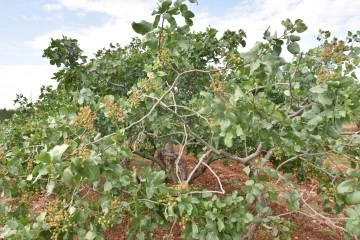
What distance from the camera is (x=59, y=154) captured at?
6.19ft

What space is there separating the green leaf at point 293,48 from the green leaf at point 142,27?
2.99 ft

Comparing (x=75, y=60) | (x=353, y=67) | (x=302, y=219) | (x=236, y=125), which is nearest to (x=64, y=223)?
(x=236, y=125)

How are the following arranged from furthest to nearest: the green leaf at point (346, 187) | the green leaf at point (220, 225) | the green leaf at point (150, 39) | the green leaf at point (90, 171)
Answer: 1. the green leaf at point (220, 225)
2. the green leaf at point (150, 39)
3. the green leaf at point (346, 187)
4. the green leaf at point (90, 171)

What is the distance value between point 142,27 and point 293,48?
0.99m

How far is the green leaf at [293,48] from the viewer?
233 cm

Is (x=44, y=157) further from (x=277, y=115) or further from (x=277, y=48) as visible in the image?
(x=277, y=48)

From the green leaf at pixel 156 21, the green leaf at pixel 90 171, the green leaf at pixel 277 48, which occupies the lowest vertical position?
the green leaf at pixel 90 171

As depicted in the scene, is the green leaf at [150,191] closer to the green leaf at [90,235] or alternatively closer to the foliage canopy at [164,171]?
the foliage canopy at [164,171]

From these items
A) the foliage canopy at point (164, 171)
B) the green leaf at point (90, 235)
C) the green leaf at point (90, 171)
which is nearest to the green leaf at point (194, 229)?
the foliage canopy at point (164, 171)

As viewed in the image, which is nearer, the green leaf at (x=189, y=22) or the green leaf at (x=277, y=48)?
the green leaf at (x=277, y=48)

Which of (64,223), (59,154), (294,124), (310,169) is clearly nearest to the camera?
(59,154)

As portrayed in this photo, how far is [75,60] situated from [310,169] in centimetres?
340

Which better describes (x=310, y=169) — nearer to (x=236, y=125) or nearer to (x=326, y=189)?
(x=326, y=189)

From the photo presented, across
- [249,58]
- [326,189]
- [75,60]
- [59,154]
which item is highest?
[75,60]
